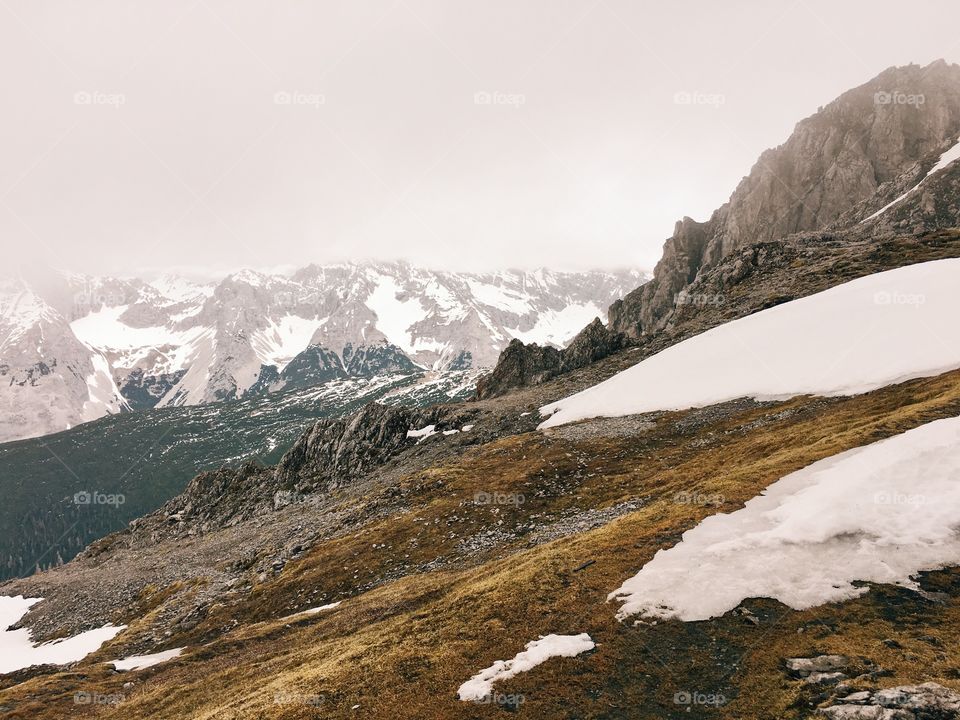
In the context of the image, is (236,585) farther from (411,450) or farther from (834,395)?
(834,395)

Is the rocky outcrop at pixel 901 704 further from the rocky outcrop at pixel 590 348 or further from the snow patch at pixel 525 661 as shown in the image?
the rocky outcrop at pixel 590 348

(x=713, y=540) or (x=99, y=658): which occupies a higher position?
(x=713, y=540)

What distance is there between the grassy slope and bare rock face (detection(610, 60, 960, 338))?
11791cm

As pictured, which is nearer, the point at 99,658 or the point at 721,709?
the point at 721,709

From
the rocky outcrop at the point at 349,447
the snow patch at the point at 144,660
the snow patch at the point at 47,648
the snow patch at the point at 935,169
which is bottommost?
the snow patch at the point at 47,648

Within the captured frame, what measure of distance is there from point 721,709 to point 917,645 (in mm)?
6252

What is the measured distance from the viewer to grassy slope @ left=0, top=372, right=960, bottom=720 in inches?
611

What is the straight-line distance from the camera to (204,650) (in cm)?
3225

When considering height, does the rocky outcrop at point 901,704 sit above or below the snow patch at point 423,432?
above

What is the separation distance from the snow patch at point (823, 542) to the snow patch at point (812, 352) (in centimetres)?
2559

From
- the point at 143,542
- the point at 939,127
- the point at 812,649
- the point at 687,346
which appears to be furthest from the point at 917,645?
the point at 939,127

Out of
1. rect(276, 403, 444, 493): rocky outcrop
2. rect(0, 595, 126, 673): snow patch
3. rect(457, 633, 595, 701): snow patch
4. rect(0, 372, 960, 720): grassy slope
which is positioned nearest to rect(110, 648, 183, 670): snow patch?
rect(0, 372, 960, 720): grassy slope

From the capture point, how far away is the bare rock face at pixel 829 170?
15788 cm

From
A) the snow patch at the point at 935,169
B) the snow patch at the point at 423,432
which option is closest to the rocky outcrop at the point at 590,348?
the snow patch at the point at 423,432
